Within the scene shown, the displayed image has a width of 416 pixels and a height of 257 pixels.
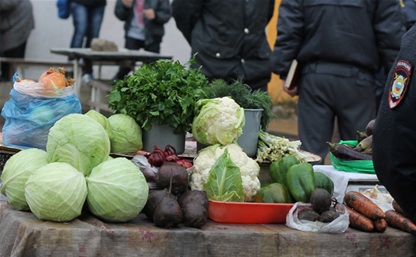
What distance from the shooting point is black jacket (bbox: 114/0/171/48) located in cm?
1264

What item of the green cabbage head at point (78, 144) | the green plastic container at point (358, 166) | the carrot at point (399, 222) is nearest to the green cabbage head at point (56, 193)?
the green cabbage head at point (78, 144)

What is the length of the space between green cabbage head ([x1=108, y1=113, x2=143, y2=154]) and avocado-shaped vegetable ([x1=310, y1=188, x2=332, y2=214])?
0.99 meters

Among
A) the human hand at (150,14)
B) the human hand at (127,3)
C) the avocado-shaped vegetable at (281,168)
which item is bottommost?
the human hand at (150,14)

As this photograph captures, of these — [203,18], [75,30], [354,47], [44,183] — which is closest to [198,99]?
[44,183]

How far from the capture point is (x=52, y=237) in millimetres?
3357

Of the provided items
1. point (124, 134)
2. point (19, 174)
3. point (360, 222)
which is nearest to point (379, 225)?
point (360, 222)

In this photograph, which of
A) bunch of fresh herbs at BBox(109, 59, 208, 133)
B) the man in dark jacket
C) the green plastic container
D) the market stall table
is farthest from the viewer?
the man in dark jacket

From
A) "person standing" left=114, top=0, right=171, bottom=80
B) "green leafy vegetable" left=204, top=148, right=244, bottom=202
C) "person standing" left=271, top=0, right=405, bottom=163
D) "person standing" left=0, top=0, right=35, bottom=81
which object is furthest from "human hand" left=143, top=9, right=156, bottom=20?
"green leafy vegetable" left=204, top=148, right=244, bottom=202

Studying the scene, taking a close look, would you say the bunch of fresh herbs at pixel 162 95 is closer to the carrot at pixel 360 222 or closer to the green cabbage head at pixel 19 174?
the green cabbage head at pixel 19 174

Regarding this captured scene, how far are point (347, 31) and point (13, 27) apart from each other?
25.5ft

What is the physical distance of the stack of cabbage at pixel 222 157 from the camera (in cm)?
383

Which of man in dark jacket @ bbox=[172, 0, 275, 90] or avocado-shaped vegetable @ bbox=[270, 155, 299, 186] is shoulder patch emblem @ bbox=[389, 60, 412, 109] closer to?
avocado-shaped vegetable @ bbox=[270, 155, 299, 186]

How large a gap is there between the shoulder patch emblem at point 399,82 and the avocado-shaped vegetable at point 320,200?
1362mm

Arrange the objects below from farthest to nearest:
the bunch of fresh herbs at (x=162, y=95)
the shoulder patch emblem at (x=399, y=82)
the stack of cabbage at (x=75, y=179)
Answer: the bunch of fresh herbs at (x=162, y=95), the stack of cabbage at (x=75, y=179), the shoulder patch emblem at (x=399, y=82)
